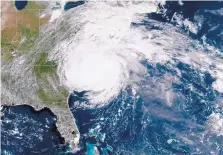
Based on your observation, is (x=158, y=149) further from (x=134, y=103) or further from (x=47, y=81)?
(x=47, y=81)

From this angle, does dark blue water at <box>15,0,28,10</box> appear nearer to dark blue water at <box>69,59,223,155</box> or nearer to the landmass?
the landmass

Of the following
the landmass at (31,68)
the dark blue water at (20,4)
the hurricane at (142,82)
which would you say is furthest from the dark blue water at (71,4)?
the dark blue water at (20,4)

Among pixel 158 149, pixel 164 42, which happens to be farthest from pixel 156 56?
pixel 158 149

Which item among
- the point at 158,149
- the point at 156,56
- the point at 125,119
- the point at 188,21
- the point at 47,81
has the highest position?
the point at 188,21

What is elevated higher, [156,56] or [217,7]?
[217,7]

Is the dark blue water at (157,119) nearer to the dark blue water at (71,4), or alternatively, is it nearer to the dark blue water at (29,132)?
the dark blue water at (29,132)

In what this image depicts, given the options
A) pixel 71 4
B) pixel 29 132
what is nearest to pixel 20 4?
pixel 71 4

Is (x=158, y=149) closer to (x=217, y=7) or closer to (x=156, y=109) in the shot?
(x=156, y=109)

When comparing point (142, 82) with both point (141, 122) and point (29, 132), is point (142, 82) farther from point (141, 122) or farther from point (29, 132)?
point (29, 132)
